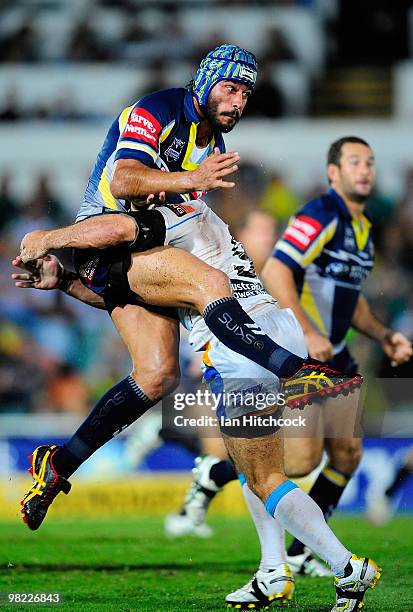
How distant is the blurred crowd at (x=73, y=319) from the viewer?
10.6 m

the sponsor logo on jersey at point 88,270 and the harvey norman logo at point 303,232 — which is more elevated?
the harvey norman logo at point 303,232

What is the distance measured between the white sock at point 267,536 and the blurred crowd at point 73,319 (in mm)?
4322

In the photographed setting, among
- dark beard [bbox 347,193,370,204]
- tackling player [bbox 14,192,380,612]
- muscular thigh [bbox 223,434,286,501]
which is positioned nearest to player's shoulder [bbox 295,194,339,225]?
dark beard [bbox 347,193,370,204]

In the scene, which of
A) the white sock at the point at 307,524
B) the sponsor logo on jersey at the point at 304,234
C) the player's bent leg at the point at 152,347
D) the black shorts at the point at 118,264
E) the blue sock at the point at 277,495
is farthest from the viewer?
the sponsor logo on jersey at the point at 304,234

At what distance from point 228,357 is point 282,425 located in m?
0.43

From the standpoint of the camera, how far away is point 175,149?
5.78 m

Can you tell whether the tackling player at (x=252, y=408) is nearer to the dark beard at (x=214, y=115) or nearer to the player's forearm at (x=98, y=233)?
the player's forearm at (x=98, y=233)

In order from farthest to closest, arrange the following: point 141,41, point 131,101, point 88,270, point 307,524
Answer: point 141,41 < point 131,101 < point 88,270 < point 307,524

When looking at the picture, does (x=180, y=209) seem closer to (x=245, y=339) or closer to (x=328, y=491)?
(x=245, y=339)

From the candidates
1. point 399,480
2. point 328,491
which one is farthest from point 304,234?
point 399,480

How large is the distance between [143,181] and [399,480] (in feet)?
17.1

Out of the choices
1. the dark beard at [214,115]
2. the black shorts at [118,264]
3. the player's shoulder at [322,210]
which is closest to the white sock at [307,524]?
the black shorts at [118,264]

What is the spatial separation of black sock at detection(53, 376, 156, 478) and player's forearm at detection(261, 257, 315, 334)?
4.18ft

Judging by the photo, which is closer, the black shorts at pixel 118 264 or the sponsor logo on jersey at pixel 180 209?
the black shorts at pixel 118 264
